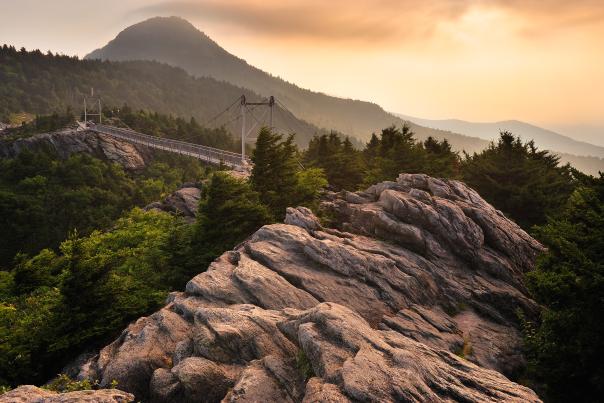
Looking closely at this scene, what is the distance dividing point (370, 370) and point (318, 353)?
1.52 metres

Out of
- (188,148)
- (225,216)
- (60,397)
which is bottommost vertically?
(60,397)

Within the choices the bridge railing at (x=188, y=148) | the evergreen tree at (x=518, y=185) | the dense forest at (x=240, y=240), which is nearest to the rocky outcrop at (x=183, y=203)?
the dense forest at (x=240, y=240)

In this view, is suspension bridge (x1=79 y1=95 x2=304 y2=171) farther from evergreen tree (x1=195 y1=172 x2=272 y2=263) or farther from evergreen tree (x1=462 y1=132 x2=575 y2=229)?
evergreen tree (x1=462 y1=132 x2=575 y2=229)

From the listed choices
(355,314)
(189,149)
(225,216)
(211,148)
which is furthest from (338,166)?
(189,149)

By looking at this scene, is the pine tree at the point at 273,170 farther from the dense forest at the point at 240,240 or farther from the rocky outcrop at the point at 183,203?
the rocky outcrop at the point at 183,203

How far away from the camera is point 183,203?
150 ft

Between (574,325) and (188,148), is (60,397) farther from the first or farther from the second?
(188,148)

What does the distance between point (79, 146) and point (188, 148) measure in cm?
3509

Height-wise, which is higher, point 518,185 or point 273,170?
point 518,185

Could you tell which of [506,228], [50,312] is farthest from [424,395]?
[506,228]

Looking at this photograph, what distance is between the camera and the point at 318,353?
35.0ft

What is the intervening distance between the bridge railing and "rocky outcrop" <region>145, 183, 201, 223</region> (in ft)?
17.7

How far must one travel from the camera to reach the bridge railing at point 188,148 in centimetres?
5819

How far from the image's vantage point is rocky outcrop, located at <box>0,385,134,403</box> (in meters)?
8.29
